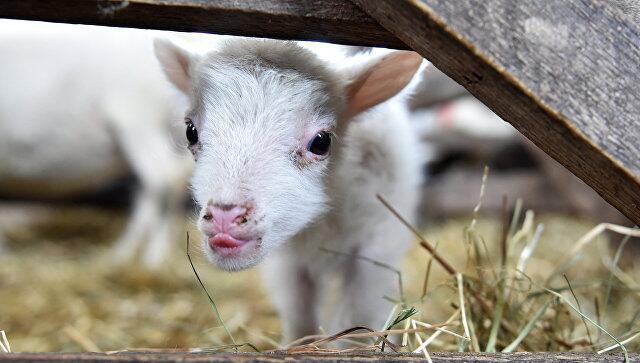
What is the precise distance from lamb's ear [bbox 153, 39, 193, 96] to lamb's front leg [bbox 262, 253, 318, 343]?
734 millimetres

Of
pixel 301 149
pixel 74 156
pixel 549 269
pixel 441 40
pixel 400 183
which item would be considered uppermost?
pixel 441 40

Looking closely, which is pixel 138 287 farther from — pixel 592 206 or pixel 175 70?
pixel 592 206

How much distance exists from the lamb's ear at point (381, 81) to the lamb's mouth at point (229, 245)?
654 mm

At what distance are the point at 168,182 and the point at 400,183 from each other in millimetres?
2910

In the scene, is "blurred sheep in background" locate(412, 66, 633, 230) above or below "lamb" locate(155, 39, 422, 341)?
below

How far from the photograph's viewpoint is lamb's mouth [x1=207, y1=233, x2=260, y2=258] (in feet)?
6.25

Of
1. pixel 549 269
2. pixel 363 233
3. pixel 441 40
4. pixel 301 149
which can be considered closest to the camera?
pixel 441 40

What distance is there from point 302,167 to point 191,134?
0.34 m

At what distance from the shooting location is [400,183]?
2.77m

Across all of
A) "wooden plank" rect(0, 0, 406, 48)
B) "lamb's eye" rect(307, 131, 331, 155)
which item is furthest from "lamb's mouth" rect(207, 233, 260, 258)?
"wooden plank" rect(0, 0, 406, 48)

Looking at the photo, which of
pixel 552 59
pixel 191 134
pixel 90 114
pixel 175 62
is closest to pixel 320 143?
pixel 191 134

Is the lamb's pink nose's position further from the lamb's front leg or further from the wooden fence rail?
the lamb's front leg

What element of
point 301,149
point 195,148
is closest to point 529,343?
point 301,149

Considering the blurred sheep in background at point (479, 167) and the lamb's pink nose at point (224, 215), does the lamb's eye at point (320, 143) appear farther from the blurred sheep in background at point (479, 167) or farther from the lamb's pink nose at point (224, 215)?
the blurred sheep in background at point (479, 167)
